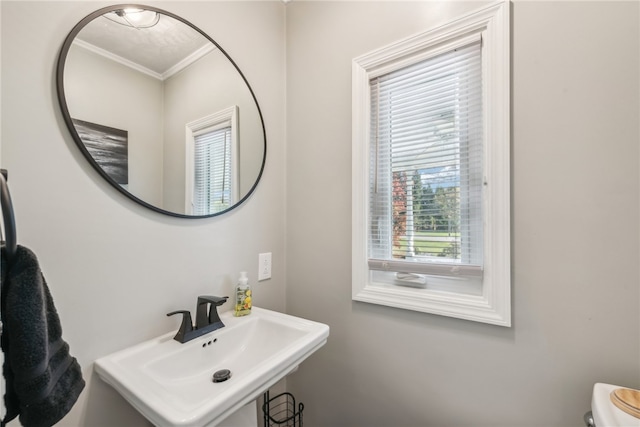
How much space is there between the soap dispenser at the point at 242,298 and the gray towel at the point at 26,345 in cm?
64

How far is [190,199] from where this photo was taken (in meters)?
1.06

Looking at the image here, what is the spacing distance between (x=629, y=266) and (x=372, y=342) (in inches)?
35.1

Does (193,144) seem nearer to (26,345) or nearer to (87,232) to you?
(87,232)

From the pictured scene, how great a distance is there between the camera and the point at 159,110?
988 millimetres

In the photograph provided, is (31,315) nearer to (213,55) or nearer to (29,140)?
(29,140)

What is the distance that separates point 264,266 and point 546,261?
3.70ft

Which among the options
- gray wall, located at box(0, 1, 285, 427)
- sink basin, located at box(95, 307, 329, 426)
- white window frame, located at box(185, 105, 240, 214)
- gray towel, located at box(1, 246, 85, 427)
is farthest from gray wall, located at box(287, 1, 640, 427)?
gray towel, located at box(1, 246, 85, 427)

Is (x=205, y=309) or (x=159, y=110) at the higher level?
(x=159, y=110)

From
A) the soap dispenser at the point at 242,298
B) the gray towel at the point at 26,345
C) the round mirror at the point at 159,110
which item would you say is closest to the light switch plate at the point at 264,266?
the soap dispenser at the point at 242,298

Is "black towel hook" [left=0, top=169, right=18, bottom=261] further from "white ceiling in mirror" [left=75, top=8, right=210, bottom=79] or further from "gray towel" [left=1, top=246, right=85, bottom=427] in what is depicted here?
"white ceiling in mirror" [left=75, top=8, right=210, bottom=79]

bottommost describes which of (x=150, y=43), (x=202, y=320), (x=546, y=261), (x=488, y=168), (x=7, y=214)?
(x=202, y=320)

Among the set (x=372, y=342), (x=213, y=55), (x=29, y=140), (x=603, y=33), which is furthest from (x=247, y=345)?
(x=603, y=33)

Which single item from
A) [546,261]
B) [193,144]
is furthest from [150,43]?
[546,261]

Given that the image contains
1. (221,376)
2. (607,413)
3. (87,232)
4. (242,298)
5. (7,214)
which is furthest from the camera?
(242,298)
